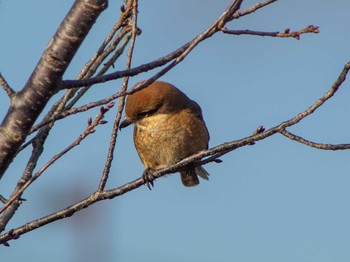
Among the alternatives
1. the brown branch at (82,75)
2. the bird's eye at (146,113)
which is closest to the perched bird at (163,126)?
the bird's eye at (146,113)

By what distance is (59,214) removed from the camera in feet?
9.16

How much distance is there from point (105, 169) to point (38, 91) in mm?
903

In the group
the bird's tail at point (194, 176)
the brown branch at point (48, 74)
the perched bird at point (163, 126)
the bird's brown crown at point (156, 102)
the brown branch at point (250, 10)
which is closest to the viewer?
the brown branch at point (48, 74)

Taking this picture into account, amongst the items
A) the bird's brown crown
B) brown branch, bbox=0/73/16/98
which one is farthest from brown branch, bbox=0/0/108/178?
the bird's brown crown

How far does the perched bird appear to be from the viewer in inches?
199

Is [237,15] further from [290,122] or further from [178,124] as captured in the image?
[178,124]

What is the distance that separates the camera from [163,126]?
5.12 m

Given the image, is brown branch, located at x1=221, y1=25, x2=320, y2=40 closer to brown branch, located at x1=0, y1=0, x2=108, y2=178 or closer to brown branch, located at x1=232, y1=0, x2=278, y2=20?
brown branch, located at x1=232, y1=0, x2=278, y2=20

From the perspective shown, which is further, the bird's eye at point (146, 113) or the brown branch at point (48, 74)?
the bird's eye at point (146, 113)

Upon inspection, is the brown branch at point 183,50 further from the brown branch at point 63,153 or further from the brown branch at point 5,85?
the brown branch at point 63,153

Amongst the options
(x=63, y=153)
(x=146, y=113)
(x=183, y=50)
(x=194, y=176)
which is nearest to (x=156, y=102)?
(x=146, y=113)

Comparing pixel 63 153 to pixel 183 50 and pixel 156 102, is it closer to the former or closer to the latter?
pixel 183 50

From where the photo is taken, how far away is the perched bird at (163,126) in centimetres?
505

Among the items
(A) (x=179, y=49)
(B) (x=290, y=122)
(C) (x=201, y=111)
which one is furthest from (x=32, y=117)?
(C) (x=201, y=111)
